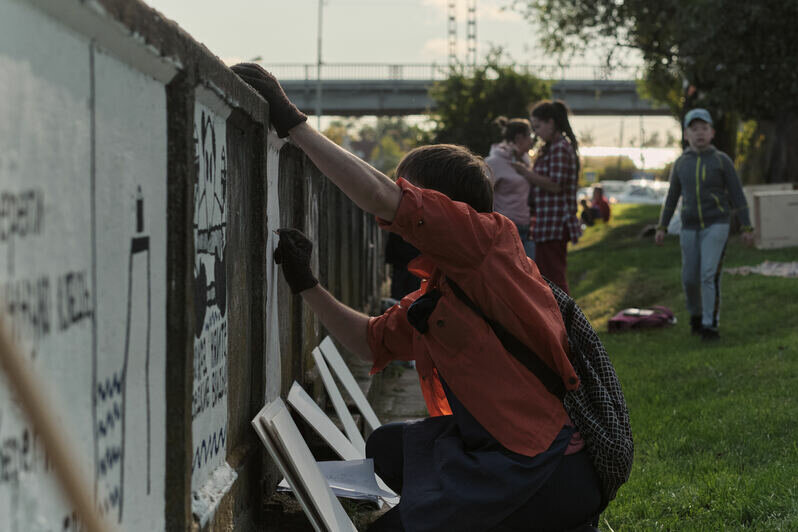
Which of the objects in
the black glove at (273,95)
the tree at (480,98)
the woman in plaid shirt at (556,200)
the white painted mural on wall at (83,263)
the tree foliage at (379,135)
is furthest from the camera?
the tree foliage at (379,135)

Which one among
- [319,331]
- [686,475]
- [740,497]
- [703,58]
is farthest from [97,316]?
[703,58]

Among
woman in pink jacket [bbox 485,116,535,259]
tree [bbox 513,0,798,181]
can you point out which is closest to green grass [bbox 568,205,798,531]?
woman in pink jacket [bbox 485,116,535,259]

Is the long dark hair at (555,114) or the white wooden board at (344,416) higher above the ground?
the long dark hair at (555,114)

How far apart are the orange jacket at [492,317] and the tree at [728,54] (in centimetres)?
1576

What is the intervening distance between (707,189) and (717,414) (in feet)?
10.4

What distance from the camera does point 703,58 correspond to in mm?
18203

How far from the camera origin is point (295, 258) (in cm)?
376

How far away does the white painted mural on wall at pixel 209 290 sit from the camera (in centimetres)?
264

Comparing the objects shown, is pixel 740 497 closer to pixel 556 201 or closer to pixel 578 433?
pixel 578 433

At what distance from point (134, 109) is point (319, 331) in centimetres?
405

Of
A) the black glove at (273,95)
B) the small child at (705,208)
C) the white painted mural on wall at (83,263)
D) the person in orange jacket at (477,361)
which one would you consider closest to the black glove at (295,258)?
the black glove at (273,95)

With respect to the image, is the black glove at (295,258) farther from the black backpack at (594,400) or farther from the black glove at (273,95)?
the black backpack at (594,400)

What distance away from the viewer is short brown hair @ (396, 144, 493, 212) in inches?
126

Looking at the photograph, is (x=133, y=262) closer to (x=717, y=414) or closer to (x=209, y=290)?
(x=209, y=290)
